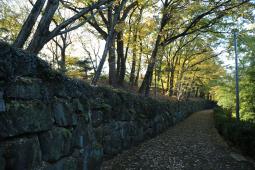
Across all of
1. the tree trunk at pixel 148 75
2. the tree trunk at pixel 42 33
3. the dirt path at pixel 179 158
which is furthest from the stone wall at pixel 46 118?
the tree trunk at pixel 148 75

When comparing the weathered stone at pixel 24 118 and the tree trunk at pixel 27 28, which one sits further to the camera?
the tree trunk at pixel 27 28

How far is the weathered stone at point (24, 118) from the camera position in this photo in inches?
105

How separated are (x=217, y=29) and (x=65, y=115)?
12.3m

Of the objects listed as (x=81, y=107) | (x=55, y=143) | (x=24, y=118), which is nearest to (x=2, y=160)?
(x=24, y=118)

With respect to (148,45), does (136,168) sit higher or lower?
lower

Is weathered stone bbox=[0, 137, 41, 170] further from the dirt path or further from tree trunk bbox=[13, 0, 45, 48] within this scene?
the dirt path

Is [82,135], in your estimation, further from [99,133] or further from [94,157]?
[99,133]

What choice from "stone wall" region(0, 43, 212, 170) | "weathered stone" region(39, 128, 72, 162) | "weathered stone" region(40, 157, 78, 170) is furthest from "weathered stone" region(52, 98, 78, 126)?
"weathered stone" region(40, 157, 78, 170)

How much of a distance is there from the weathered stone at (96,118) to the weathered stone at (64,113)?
3.98 feet

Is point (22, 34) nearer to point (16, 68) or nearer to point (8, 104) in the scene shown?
point (16, 68)

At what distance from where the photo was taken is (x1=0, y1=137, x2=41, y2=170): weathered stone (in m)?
2.64

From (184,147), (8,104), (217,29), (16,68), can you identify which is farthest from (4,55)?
(217,29)

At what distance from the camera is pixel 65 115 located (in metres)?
3.92

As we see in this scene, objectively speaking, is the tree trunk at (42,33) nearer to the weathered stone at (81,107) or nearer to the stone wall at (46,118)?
the stone wall at (46,118)
